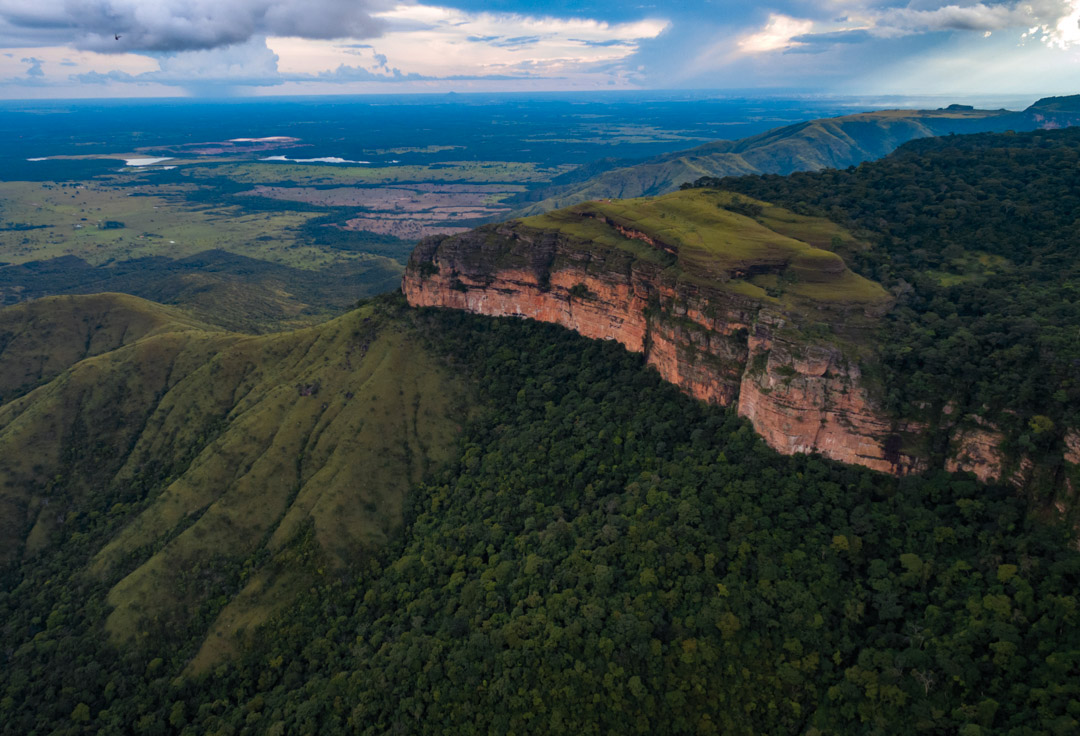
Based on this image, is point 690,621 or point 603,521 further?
point 603,521

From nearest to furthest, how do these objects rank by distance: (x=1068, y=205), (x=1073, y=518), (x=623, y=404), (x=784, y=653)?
1. (x=1073, y=518)
2. (x=784, y=653)
3. (x=623, y=404)
4. (x=1068, y=205)

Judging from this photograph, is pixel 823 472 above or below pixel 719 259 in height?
below

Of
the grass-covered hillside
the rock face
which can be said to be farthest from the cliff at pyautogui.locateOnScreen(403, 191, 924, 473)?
the grass-covered hillside

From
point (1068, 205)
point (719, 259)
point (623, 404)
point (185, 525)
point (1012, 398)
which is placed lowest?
point (185, 525)

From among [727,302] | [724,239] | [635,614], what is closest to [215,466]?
[635,614]

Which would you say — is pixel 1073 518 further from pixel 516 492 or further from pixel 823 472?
pixel 516 492

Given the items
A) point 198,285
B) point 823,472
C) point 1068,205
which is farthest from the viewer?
point 198,285

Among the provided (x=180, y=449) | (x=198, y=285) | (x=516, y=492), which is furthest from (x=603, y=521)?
(x=198, y=285)

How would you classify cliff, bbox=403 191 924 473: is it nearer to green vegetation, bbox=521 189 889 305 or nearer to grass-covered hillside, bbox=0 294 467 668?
green vegetation, bbox=521 189 889 305
